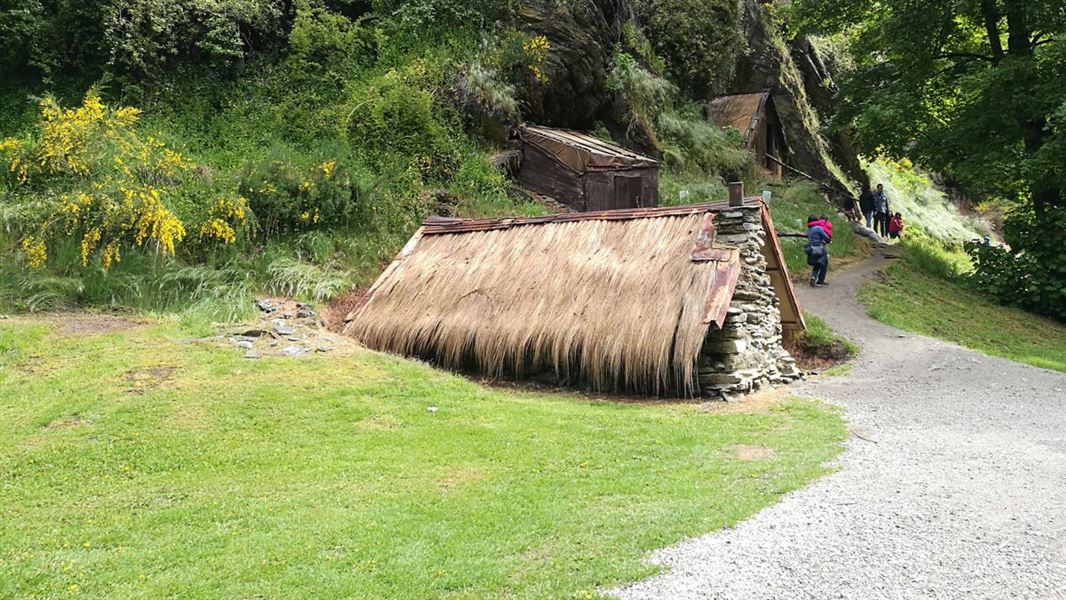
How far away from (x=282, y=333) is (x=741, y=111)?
23850 millimetres

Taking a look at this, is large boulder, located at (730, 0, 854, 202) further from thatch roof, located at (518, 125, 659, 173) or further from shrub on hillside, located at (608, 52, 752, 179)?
thatch roof, located at (518, 125, 659, 173)

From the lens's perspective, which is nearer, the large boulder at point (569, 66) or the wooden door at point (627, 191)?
the wooden door at point (627, 191)

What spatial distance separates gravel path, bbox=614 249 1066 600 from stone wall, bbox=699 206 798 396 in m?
1.42

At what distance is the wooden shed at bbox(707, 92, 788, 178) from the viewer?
28.5m

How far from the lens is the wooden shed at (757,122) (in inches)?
1120

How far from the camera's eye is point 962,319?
1611cm

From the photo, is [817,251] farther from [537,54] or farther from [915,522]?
[915,522]

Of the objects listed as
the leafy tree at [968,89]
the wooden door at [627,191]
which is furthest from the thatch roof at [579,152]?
the leafy tree at [968,89]

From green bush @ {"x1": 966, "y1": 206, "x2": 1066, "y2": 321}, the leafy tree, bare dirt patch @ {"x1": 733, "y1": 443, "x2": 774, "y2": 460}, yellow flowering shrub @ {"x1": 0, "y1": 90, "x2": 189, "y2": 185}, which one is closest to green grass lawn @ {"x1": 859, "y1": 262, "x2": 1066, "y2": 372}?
green bush @ {"x1": 966, "y1": 206, "x2": 1066, "y2": 321}

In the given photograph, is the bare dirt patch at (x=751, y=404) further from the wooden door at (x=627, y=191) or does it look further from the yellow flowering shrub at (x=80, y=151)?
the yellow flowering shrub at (x=80, y=151)

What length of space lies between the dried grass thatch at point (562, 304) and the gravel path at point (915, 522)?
269 cm

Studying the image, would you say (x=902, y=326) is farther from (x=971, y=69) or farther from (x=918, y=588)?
(x=918, y=588)

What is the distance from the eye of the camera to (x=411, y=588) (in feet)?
14.0

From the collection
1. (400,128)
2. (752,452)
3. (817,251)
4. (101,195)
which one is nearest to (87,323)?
(101,195)
